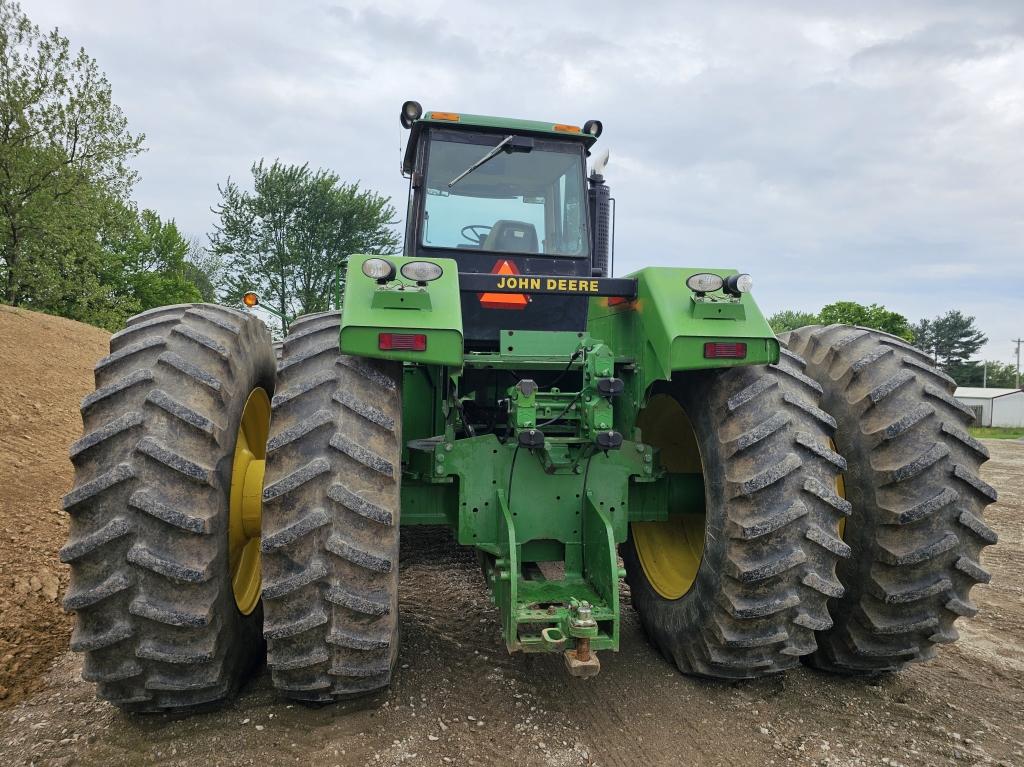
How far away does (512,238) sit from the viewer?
4.86m

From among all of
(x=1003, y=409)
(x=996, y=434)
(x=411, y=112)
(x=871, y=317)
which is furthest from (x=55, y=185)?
(x=1003, y=409)

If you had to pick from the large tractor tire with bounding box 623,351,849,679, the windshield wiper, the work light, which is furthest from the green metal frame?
the work light

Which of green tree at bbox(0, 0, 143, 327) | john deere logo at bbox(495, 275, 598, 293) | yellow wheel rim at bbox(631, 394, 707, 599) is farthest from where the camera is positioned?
green tree at bbox(0, 0, 143, 327)

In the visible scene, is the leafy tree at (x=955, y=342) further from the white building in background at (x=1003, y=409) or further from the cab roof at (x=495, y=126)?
the cab roof at (x=495, y=126)

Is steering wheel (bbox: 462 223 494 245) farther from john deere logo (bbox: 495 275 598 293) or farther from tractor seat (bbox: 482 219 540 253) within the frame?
john deere logo (bbox: 495 275 598 293)

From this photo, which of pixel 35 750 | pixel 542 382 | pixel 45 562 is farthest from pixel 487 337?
pixel 45 562

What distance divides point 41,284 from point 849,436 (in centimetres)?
2093

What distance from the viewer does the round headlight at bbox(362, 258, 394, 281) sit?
10.2 feet

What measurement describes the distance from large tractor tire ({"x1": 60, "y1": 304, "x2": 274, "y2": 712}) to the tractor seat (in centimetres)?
214

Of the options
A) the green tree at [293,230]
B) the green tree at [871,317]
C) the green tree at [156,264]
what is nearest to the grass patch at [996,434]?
the green tree at [871,317]

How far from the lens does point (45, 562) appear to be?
16.9ft

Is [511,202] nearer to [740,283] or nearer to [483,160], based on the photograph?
[483,160]

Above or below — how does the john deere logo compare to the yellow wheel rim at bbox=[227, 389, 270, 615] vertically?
above

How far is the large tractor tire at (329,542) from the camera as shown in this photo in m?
2.75
